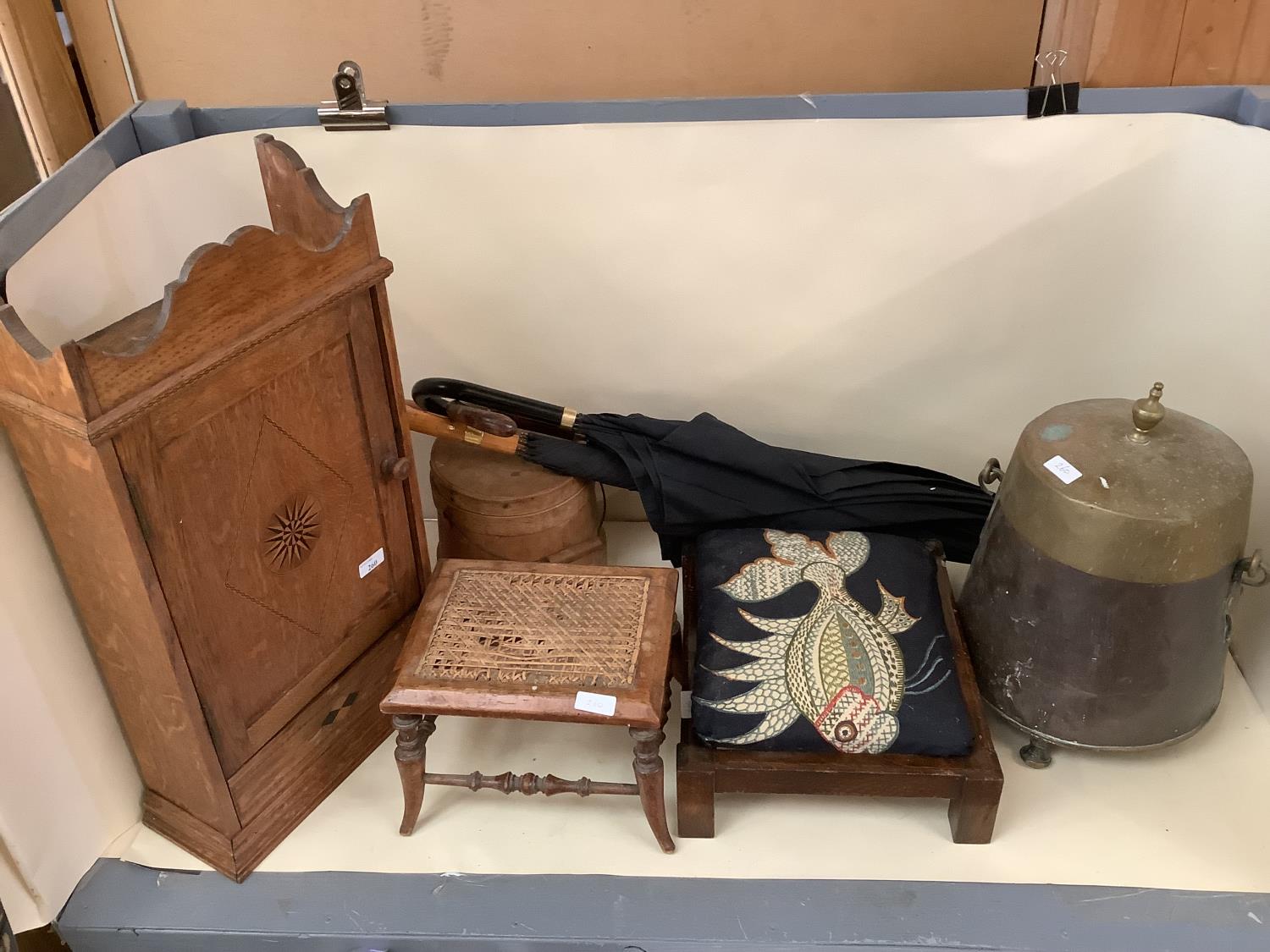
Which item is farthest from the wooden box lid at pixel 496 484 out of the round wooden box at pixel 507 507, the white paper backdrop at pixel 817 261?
the white paper backdrop at pixel 817 261

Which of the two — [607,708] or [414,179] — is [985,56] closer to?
[414,179]

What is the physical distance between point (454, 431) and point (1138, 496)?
110 cm

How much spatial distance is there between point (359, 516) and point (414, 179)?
2.17ft

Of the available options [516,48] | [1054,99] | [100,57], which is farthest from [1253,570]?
[100,57]

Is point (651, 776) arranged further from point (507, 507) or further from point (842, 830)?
point (507, 507)

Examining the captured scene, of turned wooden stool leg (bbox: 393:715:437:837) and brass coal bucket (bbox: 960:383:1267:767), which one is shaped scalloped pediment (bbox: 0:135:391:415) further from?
brass coal bucket (bbox: 960:383:1267:767)

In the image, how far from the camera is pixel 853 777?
4.84 ft

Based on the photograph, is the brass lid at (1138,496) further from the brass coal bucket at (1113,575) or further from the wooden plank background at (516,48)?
the wooden plank background at (516,48)

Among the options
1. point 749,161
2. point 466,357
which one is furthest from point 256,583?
point 749,161

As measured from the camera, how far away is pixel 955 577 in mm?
2002

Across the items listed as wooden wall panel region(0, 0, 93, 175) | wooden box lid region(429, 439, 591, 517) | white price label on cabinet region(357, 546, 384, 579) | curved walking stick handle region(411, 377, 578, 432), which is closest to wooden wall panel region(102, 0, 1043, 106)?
wooden wall panel region(0, 0, 93, 175)

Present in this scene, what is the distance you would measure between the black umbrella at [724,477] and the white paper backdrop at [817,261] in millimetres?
150

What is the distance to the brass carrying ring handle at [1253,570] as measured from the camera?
1476mm

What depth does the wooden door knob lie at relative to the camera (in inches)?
61.2
